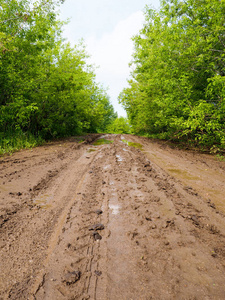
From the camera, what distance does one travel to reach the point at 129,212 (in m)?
2.81

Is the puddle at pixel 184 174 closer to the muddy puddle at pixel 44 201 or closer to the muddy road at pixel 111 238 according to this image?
the muddy road at pixel 111 238

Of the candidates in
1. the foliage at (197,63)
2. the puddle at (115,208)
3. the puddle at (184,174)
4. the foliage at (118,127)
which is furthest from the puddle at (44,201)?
the foliage at (118,127)

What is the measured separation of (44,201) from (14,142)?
639 cm

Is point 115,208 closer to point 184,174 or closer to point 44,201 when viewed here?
point 44,201

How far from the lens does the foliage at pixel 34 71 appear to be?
25.4ft

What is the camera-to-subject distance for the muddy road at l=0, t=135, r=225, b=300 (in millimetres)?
1526

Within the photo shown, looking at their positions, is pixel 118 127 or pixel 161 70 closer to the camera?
pixel 161 70

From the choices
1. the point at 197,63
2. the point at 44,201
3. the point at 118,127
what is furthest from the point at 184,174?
the point at 118,127

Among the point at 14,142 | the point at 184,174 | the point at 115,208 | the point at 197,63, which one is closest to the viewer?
the point at 115,208

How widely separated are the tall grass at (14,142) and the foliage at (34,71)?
0.45 metres

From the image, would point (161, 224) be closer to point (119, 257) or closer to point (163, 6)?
point (119, 257)

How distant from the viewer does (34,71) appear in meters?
9.02

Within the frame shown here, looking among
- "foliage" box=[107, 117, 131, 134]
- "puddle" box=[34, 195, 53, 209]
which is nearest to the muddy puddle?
"puddle" box=[34, 195, 53, 209]

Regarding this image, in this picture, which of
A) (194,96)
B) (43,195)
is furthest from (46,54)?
(43,195)
